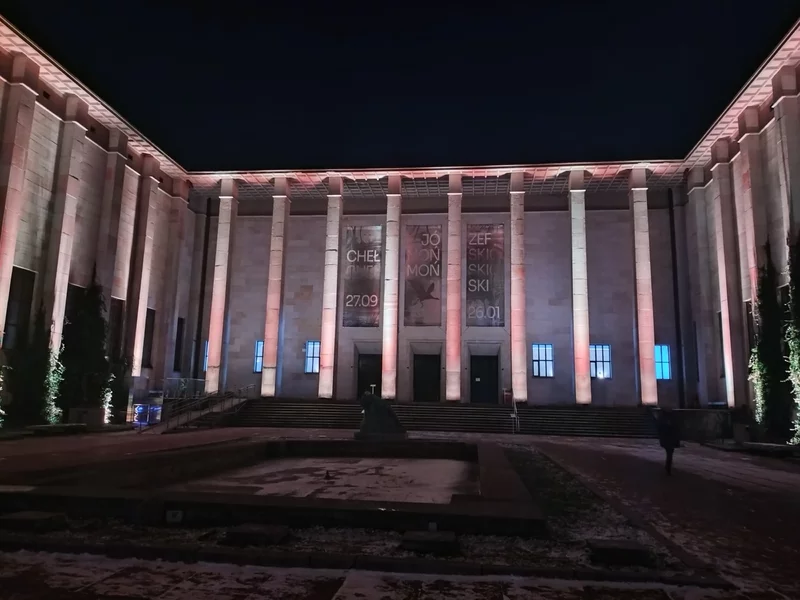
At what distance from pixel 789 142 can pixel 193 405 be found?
977 inches

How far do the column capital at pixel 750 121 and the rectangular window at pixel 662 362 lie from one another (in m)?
11.3

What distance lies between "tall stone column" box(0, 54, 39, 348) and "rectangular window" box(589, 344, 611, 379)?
26.0 meters

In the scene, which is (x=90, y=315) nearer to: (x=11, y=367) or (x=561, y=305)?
(x=11, y=367)

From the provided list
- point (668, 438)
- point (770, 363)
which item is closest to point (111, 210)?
point (668, 438)

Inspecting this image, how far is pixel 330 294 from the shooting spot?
2762 cm

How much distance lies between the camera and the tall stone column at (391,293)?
88.3 feet

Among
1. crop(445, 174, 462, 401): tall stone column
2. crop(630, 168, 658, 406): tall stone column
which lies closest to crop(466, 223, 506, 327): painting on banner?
crop(445, 174, 462, 401): tall stone column

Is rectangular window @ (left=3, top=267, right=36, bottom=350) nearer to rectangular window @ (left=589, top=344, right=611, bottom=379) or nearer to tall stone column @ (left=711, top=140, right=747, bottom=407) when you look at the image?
rectangular window @ (left=589, top=344, right=611, bottom=379)

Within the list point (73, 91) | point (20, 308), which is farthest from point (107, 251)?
point (73, 91)

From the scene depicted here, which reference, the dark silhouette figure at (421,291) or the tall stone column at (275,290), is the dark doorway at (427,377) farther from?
the tall stone column at (275,290)

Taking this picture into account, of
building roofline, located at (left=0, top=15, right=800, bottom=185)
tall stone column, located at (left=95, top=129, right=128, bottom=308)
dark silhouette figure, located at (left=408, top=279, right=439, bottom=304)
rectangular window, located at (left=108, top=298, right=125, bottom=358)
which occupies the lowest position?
rectangular window, located at (left=108, top=298, right=125, bottom=358)

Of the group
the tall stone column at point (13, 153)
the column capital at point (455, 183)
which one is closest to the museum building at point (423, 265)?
the column capital at point (455, 183)

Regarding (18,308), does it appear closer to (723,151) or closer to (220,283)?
(220,283)

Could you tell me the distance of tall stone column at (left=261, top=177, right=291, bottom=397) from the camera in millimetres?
27391
